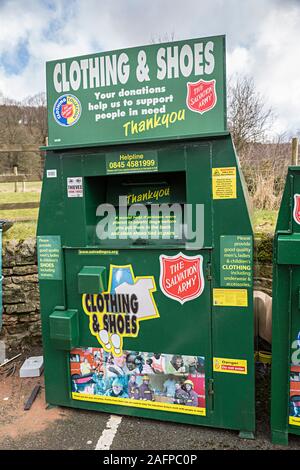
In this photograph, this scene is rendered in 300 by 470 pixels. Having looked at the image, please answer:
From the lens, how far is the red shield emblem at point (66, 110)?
2725mm

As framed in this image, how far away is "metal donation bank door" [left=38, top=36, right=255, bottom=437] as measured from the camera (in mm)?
2480

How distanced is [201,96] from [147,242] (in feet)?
3.56

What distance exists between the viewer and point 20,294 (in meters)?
4.12

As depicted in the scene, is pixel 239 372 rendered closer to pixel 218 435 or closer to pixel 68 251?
pixel 218 435

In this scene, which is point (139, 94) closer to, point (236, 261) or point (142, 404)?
point (236, 261)

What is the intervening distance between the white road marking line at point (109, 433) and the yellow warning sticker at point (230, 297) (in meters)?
1.22

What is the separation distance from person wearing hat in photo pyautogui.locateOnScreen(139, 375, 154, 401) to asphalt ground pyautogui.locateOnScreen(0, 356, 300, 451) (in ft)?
0.68

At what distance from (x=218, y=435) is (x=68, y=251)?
5.76 feet

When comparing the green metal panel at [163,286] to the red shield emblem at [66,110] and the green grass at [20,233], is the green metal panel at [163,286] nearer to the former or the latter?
the red shield emblem at [66,110]

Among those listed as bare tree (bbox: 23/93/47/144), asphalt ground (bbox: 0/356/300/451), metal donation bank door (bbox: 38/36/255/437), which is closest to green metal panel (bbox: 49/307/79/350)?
metal donation bank door (bbox: 38/36/255/437)

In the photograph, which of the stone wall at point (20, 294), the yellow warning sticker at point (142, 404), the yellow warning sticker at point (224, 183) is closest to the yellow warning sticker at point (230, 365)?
the yellow warning sticker at point (142, 404)

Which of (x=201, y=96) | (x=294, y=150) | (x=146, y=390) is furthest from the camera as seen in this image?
(x=294, y=150)

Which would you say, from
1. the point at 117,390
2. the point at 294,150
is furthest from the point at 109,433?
the point at 294,150

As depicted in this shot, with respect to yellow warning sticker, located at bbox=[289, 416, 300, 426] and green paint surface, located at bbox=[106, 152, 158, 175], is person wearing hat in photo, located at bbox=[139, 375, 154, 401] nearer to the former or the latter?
yellow warning sticker, located at bbox=[289, 416, 300, 426]
